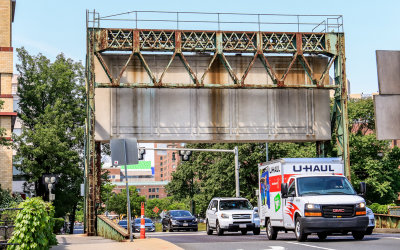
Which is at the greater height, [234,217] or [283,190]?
[283,190]

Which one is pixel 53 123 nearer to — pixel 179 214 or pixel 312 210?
pixel 179 214

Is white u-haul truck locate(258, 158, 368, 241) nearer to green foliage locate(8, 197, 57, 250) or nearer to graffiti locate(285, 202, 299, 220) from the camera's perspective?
graffiti locate(285, 202, 299, 220)

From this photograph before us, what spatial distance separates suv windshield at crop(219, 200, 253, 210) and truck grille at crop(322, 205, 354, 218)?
11.8m

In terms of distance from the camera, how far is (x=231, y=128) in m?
30.5

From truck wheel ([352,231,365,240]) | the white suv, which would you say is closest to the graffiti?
truck wheel ([352,231,365,240])

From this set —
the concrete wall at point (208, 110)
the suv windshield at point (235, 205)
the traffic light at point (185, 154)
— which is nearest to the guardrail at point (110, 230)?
the concrete wall at point (208, 110)

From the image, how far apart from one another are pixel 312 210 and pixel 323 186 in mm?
1434

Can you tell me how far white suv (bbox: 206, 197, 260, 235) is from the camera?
28.6 meters

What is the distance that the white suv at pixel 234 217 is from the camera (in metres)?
28.6

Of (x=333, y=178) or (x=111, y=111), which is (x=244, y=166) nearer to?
(x=111, y=111)

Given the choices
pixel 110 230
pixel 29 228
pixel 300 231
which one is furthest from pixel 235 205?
pixel 29 228

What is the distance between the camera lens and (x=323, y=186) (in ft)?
63.0

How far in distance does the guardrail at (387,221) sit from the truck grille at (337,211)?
47.4 feet

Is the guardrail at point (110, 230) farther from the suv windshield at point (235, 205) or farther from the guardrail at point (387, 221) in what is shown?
the guardrail at point (387, 221)
